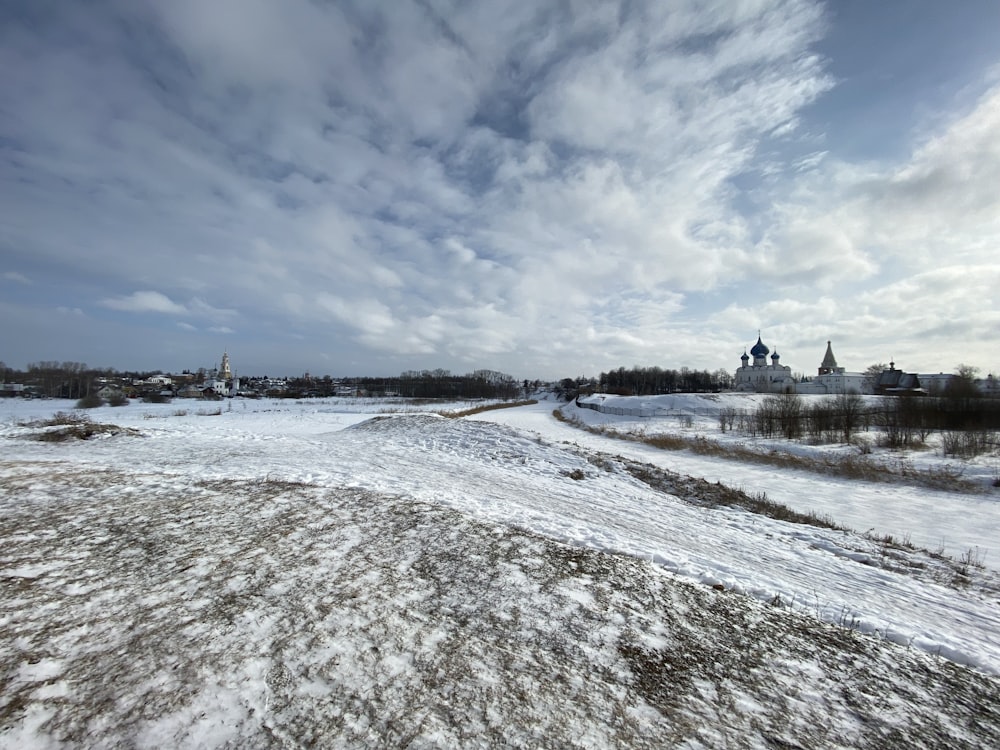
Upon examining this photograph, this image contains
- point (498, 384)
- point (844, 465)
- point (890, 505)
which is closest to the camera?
point (890, 505)

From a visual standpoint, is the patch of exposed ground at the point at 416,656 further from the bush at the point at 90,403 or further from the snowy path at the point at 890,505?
the bush at the point at 90,403

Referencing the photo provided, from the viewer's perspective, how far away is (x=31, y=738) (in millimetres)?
2752

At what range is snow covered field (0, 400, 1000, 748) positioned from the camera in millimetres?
3150

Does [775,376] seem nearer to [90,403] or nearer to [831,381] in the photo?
[831,381]

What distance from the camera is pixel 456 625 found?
4.35 m

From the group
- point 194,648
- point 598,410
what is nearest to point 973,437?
point 194,648

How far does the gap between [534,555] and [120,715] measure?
4.46 meters

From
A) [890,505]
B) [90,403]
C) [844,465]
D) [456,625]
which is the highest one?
[90,403]

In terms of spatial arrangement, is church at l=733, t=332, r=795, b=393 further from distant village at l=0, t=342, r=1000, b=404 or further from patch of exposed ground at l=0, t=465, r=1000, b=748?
patch of exposed ground at l=0, t=465, r=1000, b=748

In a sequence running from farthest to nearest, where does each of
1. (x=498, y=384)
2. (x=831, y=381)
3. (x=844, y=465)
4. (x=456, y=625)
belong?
1. (x=498, y=384)
2. (x=831, y=381)
3. (x=844, y=465)
4. (x=456, y=625)

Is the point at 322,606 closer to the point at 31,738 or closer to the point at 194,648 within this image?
the point at 194,648

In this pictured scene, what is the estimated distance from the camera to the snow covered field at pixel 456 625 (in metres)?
3.15

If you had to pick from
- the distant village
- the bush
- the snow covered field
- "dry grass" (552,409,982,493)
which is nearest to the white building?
the distant village

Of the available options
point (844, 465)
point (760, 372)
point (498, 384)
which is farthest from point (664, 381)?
point (844, 465)
